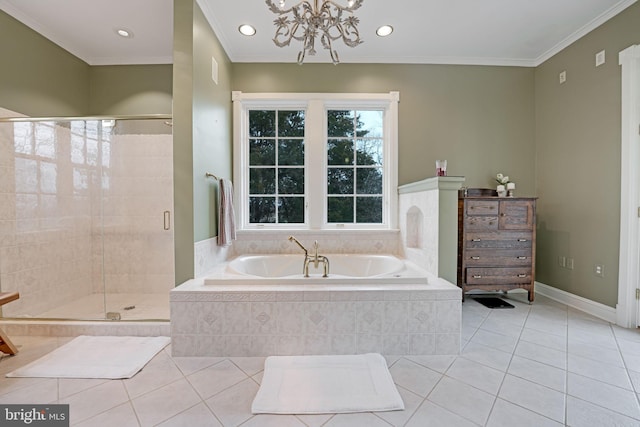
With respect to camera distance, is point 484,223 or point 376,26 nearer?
point 376,26

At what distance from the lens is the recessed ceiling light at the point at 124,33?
255 centimetres

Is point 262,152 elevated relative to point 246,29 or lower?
lower

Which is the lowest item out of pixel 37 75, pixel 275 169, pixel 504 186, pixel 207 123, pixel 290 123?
pixel 504 186

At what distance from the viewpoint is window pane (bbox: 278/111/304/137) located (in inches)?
121

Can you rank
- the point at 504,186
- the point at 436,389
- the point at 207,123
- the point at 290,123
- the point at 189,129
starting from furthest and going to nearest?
the point at 290,123, the point at 504,186, the point at 207,123, the point at 189,129, the point at 436,389

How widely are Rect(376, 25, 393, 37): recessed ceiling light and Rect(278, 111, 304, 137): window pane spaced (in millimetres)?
1072

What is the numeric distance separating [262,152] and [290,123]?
0.46 m

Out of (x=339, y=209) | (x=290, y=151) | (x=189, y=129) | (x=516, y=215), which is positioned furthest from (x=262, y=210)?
(x=516, y=215)

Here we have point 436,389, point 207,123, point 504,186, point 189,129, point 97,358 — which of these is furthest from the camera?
point 504,186

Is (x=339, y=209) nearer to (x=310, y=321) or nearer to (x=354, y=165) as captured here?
(x=354, y=165)

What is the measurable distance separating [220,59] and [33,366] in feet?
9.00

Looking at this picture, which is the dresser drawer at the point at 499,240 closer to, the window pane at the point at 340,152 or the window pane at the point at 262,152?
the window pane at the point at 340,152

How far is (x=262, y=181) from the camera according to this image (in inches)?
122

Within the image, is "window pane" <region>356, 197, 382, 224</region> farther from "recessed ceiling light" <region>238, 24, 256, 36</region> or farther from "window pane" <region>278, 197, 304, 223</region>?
"recessed ceiling light" <region>238, 24, 256, 36</region>
